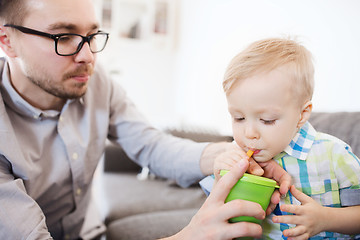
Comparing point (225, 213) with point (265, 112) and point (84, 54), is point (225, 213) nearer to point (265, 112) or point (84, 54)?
point (265, 112)

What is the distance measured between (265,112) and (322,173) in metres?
0.19

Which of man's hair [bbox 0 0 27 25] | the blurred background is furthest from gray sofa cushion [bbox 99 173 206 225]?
man's hair [bbox 0 0 27 25]

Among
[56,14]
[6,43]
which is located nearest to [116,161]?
[6,43]

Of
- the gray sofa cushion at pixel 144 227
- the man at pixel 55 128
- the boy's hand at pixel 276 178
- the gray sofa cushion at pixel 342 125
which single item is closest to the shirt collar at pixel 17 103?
the man at pixel 55 128

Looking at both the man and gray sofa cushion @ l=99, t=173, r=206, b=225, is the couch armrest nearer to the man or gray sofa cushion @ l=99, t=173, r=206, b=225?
gray sofa cushion @ l=99, t=173, r=206, b=225

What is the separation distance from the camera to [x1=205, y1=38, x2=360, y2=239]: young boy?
64 cm

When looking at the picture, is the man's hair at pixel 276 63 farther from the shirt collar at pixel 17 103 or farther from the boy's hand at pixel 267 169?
the shirt collar at pixel 17 103

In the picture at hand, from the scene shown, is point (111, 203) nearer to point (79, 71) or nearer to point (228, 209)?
point (79, 71)

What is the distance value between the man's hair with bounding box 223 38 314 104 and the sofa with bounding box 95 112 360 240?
0.22 m

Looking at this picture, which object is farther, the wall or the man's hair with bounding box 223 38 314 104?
the wall

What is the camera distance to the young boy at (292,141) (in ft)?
2.11

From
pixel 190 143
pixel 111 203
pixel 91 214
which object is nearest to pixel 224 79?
pixel 190 143

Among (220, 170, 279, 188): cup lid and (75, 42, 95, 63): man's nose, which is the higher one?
(75, 42, 95, 63): man's nose

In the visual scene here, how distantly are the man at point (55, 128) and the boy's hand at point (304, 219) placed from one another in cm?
34
